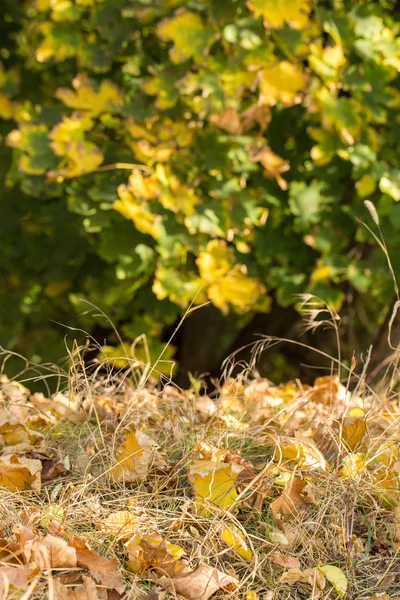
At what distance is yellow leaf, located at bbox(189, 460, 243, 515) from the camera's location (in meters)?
1.50

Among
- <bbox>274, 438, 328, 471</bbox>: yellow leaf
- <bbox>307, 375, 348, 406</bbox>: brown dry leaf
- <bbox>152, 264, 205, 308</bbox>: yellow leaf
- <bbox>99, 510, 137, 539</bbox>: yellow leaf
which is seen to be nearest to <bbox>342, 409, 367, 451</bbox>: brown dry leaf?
<bbox>274, 438, 328, 471</bbox>: yellow leaf

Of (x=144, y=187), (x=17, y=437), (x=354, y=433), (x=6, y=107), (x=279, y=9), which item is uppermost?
(x=279, y=9)

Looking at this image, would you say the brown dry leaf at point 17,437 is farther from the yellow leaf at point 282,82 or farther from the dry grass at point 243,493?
the yellow leaf at point 282,82

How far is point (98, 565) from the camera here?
1.29 meters

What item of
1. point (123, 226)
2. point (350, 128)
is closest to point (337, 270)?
point (350, 128)

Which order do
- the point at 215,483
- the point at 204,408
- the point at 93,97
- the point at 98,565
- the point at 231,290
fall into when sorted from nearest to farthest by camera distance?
the point at 98,565, the point at 215,483, the point at 204,408, the point at 93,97, the point at 231,290

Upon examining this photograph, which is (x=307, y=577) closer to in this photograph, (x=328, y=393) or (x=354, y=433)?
(x=354, y=433)

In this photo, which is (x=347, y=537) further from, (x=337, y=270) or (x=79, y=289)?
(x=79, y=289)

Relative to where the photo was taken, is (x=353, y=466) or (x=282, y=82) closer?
(x=353, y=466)

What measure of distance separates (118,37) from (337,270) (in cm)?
124

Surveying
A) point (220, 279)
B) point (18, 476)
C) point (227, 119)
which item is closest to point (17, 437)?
point (18, 476)

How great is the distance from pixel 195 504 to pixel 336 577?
281 millimetres

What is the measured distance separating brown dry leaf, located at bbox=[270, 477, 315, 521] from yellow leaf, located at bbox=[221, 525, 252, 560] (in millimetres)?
115

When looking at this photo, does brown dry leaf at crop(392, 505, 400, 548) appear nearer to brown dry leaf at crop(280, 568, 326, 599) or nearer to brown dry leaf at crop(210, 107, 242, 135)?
brown dry leaf at crop(280, 568, 326, 599)
